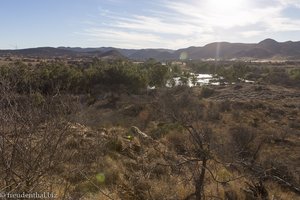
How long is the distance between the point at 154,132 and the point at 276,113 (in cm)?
2415

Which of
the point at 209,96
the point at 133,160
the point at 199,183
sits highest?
the point at 199,183

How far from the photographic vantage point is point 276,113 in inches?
1500

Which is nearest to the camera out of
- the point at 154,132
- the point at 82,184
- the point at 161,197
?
the point at 161,197

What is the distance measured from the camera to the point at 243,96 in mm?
56219

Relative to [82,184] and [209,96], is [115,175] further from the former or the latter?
[209,96]

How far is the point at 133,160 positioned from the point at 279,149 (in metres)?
14.9

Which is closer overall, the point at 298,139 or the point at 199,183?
the point at 199,183

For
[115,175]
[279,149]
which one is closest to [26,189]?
[115,175]

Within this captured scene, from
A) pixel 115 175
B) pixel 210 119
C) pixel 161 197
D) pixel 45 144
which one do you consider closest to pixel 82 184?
pixel 115 175

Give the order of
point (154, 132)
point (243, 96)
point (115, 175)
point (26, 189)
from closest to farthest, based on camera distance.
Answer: point (26, 189)
point (115, 175)
point (154, 132)
point (243, 96)

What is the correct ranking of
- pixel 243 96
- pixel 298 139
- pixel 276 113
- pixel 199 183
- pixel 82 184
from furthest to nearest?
1. pixel 243 96
2. pixel 276 113
3. pixel 298 139
4. pixel 82 184
5. pixel 199 183

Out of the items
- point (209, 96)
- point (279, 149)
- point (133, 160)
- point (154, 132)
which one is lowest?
point (209, 96)

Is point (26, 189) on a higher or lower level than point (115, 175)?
higher

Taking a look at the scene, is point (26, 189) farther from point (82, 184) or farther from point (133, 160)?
point (133, 160)
